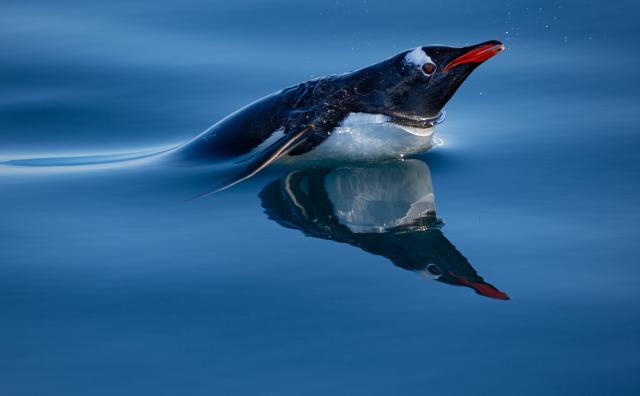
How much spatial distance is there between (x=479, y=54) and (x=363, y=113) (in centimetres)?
112

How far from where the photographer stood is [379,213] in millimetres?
7355

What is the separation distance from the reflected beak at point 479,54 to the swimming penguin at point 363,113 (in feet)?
0.03

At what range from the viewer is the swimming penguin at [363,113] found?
873 cm

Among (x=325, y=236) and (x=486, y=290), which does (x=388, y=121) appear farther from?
(x=486, y=290)

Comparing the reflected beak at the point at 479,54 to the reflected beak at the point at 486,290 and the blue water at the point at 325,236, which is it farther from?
the reflected beak at the point at 486,290

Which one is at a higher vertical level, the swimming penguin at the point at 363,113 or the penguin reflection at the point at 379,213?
the swimming penguin at the point at 363,113

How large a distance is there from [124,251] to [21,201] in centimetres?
175

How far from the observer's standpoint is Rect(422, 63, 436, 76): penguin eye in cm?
874

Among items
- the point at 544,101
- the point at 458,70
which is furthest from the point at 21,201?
the point at 544,101

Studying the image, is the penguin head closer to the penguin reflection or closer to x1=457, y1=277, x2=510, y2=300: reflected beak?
→ the penguin reflection

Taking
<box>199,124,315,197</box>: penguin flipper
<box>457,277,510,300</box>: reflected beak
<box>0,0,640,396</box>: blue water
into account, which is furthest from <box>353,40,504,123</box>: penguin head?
<box>457,277,510,300</box>: reflected beak

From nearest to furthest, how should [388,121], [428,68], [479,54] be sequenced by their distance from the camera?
[479,54], [428,68], [388,121]

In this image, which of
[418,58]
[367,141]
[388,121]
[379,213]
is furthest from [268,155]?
[418,58]

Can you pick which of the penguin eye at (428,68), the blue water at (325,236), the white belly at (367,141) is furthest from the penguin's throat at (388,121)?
the penguin eye at (428,68)
